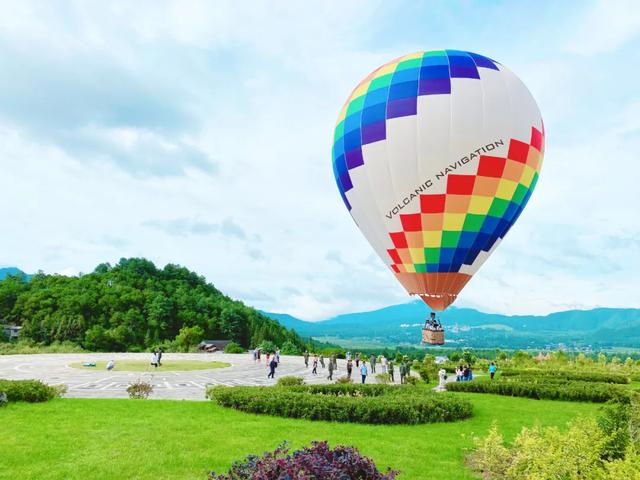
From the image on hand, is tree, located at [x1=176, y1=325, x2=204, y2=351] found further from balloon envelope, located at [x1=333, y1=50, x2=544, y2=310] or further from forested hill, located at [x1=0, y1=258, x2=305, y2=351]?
balloon envelope, located at [x1=333, y1=50, x2=544, y2=310]

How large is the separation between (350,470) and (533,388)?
16.8 m

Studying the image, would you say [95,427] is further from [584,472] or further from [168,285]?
[168,285]

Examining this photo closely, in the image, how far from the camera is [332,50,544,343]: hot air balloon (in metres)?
15.7

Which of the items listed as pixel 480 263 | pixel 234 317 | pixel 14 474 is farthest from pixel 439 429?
Answer: pixel 234 317

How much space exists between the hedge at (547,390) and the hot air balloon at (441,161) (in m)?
5.75

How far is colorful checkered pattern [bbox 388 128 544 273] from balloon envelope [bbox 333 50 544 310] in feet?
0.11

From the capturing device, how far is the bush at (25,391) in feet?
46.5

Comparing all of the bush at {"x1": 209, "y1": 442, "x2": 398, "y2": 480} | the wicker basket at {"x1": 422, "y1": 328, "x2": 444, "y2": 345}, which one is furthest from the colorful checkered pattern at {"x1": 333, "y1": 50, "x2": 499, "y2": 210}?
the bush at {"x1": 209, "y1": 442, "x2": 398, "y2": 480}

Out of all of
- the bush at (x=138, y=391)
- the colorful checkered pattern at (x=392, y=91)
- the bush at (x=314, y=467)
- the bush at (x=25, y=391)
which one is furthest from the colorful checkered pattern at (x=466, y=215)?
the bush at (x=25, y=391)

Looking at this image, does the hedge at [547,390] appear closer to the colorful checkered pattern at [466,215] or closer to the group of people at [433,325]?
the group of people at [433,325]

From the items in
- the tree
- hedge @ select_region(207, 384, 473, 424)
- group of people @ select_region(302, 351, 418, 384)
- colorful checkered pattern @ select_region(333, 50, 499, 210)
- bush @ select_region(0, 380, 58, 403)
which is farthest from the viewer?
the tree

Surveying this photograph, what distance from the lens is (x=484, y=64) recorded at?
55.8ft

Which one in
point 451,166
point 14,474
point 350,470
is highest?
point 451,166

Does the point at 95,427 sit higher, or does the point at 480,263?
the point at 480,263
